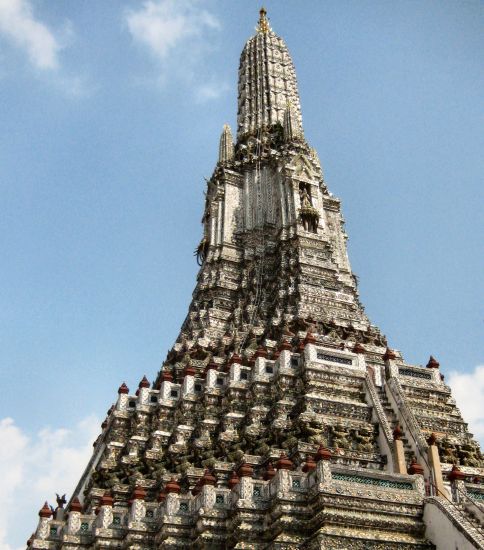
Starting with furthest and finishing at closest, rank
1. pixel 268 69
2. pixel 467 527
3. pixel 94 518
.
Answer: pixel 268 69, pixel 94 518, pixel 467 527

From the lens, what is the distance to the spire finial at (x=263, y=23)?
Result: 5684cm

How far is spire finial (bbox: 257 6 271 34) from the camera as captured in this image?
56.8 m

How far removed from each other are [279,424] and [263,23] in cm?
4285

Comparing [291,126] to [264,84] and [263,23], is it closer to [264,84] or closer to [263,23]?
[264,84]

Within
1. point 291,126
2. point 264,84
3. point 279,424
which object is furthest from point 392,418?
point 264,84

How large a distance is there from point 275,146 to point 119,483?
2691cm

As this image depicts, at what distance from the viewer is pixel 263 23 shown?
191 feet


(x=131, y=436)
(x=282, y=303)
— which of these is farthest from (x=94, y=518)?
(x=282, y=303)

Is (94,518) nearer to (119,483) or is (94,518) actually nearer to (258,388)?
(119,483)

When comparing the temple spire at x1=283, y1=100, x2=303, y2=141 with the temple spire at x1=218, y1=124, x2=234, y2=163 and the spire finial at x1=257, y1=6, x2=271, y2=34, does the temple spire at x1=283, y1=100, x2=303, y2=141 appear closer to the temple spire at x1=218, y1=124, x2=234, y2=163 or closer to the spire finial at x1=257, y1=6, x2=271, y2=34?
the temple spire at x1=218, y1=124, x2=234, y2=163

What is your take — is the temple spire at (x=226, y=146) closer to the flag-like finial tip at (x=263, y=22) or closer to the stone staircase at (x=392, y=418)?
the flag-like finial tip at (x=263, y=22)

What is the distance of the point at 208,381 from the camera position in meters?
26.1

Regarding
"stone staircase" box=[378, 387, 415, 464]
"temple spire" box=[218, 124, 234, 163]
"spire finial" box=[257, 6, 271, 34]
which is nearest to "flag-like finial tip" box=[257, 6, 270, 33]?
"spire finial" box=[257, 6, 271, 34]

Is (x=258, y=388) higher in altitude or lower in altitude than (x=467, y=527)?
higher
